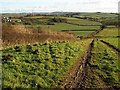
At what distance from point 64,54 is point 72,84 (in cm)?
842

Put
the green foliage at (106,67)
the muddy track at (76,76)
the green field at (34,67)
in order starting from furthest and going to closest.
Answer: the green foliage at (106,67) → the muddy track at (76,76) → the green field at (34,67)

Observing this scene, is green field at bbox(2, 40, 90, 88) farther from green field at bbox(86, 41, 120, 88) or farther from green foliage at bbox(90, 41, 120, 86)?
green foliage at bbox(90, 41, 120, 86)

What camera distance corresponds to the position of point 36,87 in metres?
15.8

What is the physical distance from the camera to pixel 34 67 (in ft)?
63.3

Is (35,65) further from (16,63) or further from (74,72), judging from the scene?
(74,72)

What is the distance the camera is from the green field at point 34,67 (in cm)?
1631

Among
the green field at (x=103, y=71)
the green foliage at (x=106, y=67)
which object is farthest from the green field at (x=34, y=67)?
the green foliage at (x=106, y=67)

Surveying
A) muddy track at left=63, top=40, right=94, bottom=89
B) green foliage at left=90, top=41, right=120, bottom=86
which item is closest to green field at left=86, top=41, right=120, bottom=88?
green foliage at left=90, top=41, right=120, bottom=86

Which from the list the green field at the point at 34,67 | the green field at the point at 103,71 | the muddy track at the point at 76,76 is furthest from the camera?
the green field at the point at 103,71

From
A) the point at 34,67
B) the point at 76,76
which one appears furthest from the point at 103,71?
the point at 34,67

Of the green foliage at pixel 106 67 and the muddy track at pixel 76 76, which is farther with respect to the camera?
the green foliage at pixel 106 67

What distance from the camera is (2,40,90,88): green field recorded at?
53.5 feet

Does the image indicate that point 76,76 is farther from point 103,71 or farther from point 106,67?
point 106,67

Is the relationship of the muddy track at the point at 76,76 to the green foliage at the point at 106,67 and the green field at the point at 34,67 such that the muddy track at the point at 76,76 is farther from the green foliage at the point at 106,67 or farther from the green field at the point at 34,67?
the green foliage at the point at 106,67
